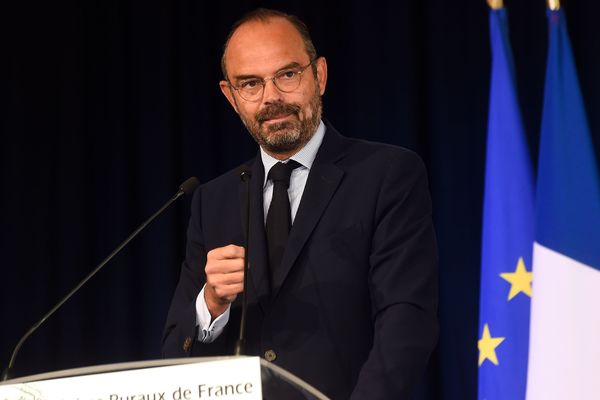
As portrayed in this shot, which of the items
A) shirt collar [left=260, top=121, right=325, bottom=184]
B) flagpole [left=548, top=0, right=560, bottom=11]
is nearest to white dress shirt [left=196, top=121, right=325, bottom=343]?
shirt collar [left=260, top=121, right=325, bottom=184]

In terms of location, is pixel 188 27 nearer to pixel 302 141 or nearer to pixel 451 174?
pixel 451 174

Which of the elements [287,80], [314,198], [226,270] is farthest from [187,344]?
[287,80]

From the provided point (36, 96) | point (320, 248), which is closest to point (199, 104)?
point (36, 96)

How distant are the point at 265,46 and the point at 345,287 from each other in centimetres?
65

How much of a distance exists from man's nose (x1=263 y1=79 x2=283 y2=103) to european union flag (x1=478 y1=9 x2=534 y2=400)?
69 centimetres

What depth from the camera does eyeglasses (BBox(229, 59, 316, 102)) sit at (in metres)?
2.22

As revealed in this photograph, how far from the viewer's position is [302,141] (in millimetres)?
2240

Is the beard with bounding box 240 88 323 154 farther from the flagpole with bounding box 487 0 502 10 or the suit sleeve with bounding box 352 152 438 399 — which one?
the flagpole with bounding box 487 0 502 10

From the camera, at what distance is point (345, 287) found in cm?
202

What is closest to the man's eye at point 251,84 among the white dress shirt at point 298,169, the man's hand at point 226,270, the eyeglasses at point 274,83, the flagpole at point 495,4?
the eyeglasses at point 274,83

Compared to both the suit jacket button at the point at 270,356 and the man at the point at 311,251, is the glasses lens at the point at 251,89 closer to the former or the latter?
the man at the point at 311,251

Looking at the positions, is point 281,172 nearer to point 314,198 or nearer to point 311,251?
point 314,198

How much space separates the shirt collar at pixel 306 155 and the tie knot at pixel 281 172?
36mm

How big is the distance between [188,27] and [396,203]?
2.33 m
